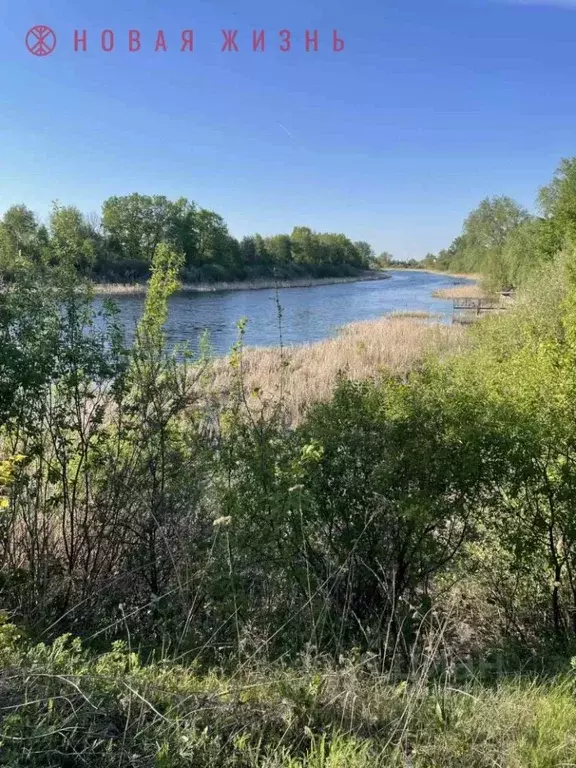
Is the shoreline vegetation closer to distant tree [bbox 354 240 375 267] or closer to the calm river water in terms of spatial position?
the calm river water

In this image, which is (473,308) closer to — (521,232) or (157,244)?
(521,232)

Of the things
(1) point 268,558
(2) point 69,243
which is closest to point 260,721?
(1) point 268,558

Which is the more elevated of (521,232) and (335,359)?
(521,232)

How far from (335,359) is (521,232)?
3070cm

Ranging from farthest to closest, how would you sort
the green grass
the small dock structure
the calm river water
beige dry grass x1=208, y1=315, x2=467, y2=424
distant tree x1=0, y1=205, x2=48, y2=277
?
the small dock structure, the calm river water, beige dry grass x1=208, y1=315, x2=467, y2=424, distant tree x1=0, y1=205, x2=48, y2=277, the green grass

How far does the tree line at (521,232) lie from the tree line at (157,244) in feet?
55.9

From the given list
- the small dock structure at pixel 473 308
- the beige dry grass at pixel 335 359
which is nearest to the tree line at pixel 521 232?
the small dock structure at pixel 473 308

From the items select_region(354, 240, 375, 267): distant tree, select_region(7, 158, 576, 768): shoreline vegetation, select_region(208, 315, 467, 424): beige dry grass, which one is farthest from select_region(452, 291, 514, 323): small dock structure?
select_region(354, 240, 375, 267): distant tree

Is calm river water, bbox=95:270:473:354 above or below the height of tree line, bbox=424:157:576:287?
below

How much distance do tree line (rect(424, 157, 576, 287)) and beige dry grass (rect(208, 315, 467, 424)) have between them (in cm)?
858

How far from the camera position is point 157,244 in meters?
5.16

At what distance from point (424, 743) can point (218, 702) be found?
85 cm

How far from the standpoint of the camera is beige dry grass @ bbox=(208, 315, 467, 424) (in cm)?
1085

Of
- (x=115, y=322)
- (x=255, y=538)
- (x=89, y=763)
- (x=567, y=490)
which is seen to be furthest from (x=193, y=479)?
(x=567, y=490)
